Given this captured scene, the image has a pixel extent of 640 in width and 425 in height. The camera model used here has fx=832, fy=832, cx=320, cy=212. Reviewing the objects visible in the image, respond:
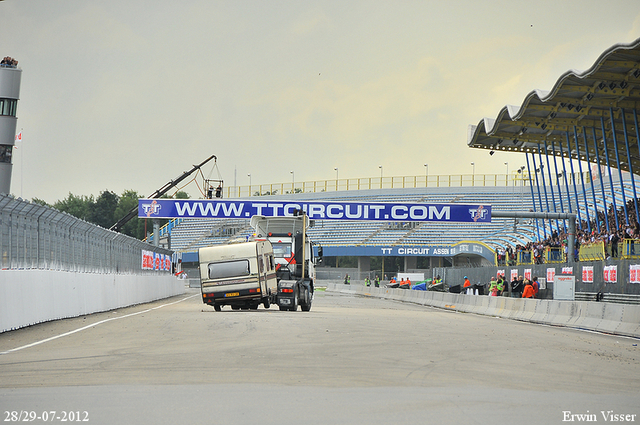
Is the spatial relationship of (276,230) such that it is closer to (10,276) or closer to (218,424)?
(10,276)

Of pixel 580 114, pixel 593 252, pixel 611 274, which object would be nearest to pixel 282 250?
pixel 611 274

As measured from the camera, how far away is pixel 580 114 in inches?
1871

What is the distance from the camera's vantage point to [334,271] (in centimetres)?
8525

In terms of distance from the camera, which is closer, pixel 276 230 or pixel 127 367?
pixel 127 367

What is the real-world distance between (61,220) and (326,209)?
3089 cm

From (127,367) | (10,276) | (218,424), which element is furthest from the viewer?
(10,276)

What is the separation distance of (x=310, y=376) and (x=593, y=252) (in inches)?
1091

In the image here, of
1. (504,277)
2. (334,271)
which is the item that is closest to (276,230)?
(504,277)

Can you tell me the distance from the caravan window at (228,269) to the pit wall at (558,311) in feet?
31.0

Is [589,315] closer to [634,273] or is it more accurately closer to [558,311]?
[558,311]

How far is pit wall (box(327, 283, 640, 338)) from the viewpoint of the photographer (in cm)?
2077

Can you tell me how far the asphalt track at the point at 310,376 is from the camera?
7.56 m

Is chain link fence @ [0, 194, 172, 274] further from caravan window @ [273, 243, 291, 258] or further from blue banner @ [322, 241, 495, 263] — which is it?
blue banner @ [322, 241, 495, 263]

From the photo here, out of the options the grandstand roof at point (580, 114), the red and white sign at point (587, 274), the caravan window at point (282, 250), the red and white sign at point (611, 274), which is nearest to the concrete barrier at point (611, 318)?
the red and white sign at point (611, 274)
